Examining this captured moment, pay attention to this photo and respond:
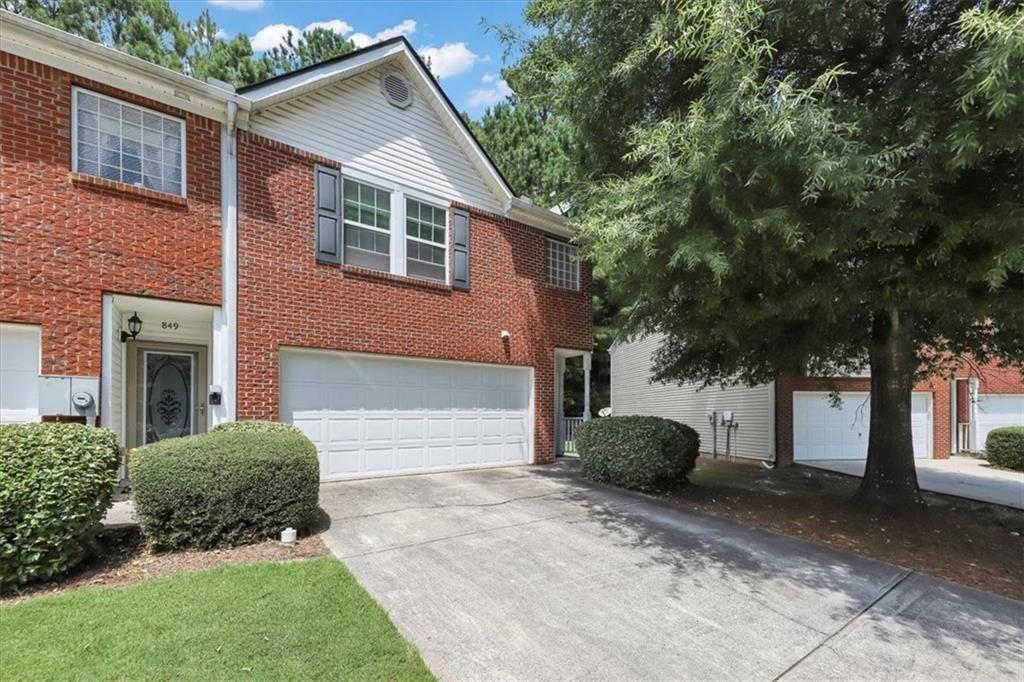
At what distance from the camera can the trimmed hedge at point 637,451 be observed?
8.77 m

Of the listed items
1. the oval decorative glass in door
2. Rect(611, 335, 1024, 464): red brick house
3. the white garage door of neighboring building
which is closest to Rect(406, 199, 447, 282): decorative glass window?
the oval decorative glass in door

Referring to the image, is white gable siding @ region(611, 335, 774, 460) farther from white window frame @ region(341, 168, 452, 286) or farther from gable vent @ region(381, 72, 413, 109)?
gable vent @ region(381, 72, 413, 109)

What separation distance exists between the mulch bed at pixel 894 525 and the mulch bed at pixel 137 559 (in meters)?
5.62

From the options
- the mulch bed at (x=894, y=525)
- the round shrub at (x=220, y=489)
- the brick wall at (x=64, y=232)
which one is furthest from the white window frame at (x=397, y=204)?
the mulch bed at (x=894, y=525)

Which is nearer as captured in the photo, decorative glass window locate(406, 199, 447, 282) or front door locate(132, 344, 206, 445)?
front door locate(132, 344, 206, 445)

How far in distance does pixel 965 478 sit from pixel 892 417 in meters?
7.49

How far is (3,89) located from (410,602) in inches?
297

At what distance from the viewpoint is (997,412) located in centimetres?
1764

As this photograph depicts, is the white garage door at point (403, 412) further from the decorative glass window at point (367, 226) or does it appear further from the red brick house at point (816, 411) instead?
the red brick house at point (816, 411)

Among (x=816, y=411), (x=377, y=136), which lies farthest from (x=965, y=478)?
(x=377, y=136)

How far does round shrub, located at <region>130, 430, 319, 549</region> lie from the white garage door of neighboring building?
2.22 meters

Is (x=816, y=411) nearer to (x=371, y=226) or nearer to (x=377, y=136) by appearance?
(x=371, y=226)

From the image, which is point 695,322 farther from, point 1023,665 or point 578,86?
point 1023,665

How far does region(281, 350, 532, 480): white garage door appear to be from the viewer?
8828mm
